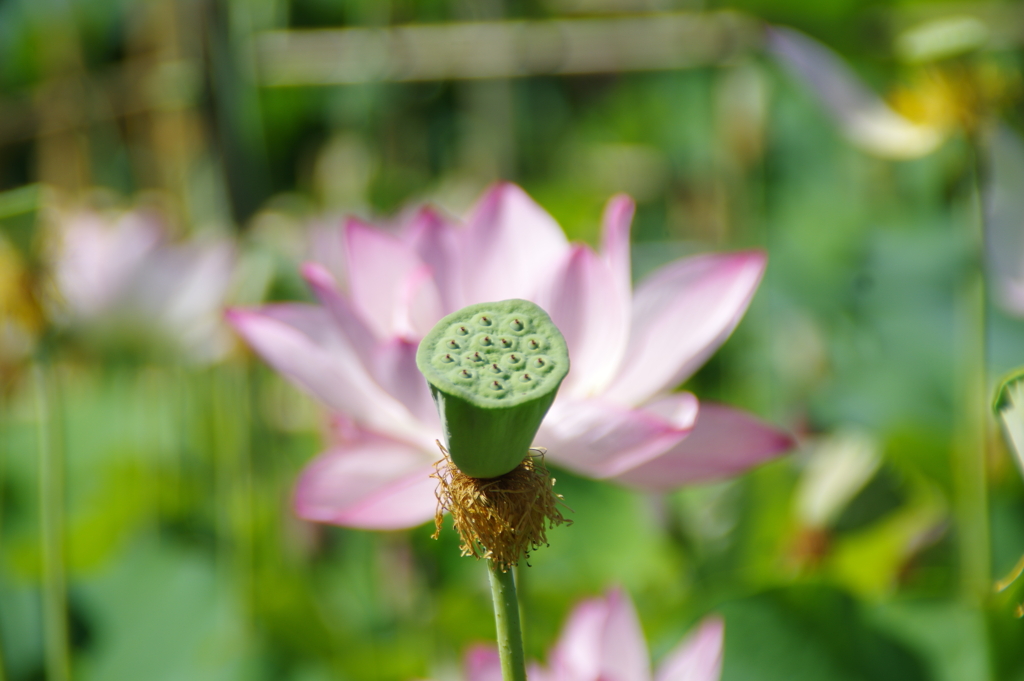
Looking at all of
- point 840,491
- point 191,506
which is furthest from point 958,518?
point 191,506

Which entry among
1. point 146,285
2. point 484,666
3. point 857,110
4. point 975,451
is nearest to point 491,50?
point 146,285

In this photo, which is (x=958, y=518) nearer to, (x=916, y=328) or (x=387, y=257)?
(x=916, y=328)

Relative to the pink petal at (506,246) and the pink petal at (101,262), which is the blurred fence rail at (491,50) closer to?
the pink petal at (101,262)

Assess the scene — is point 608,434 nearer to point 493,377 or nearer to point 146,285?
point 493,377

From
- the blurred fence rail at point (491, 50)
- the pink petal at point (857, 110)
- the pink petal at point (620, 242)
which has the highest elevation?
the blurred fence rail at point (491, 50)

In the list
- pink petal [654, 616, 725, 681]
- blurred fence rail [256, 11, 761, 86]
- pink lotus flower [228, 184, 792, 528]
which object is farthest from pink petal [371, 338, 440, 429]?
blurred fence rail [256, 11, 761, 86]

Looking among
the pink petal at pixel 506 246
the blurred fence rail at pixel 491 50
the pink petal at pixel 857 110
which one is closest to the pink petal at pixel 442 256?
the pink petal at pixel 506 246
